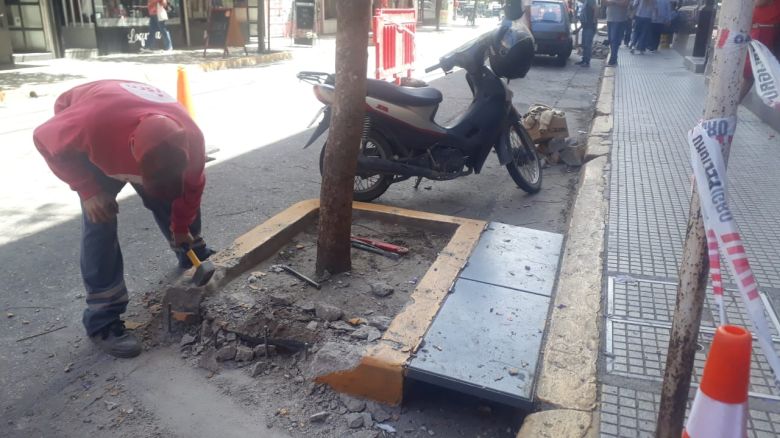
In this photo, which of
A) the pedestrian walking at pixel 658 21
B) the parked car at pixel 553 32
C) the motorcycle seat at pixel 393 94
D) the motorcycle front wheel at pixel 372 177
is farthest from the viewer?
the pedestrian walking at pixel 658 21

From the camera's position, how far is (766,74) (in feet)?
6.29

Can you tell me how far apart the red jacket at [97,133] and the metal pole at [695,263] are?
2.21 m

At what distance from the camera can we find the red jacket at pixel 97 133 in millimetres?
2865

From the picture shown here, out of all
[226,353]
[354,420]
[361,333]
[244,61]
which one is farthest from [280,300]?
[244,61]

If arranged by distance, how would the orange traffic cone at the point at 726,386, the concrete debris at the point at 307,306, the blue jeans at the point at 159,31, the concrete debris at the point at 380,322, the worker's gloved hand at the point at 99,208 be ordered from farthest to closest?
the blue jeans at the point at 159,31 < the concrete debris at the point at 307,306 < the concrete debris at the point at 380,322 < the worker's gloved hand at the point at 99,208 < the orange traffic cone at the point at 726,386

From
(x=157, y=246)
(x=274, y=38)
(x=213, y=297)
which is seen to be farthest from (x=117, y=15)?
(x=213, y=297)

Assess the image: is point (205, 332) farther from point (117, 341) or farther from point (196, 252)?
point (196, 252)

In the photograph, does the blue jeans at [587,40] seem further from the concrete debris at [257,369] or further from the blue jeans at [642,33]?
the concrete debris at [257,369]

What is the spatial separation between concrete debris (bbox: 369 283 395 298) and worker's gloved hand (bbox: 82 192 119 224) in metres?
1.42

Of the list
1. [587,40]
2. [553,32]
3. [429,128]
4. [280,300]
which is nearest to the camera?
[280,300]

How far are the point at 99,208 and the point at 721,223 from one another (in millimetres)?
2581

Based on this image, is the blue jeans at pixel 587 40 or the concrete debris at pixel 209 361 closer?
the concrete debris at pixel 209 361

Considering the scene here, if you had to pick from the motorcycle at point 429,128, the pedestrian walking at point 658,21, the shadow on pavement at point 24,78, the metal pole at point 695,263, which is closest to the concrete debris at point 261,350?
the metal pole at point 695,263

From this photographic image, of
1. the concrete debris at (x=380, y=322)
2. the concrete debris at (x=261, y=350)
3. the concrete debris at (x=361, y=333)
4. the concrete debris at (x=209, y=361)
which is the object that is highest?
the concrete debris at (x=361, y=333)
